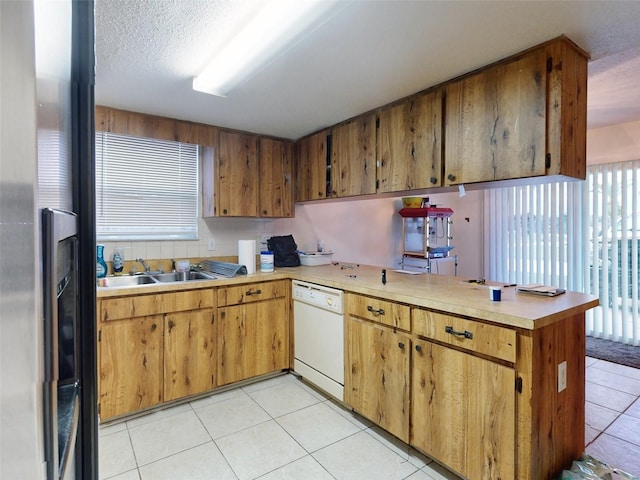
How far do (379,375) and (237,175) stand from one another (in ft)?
6.90

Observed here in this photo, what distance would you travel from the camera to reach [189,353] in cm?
251

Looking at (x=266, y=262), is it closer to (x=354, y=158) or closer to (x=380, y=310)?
(x=354, y=158)

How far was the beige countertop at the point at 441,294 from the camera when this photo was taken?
1517mm

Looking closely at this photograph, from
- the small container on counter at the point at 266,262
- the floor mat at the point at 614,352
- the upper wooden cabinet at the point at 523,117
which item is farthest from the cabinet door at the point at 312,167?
the floor mat at the point at 614,352

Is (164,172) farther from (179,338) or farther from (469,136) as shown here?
(469,136)

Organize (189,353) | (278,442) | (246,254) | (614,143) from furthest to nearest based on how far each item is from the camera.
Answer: (614,143) → (246,254) → (189,353) → (278,442)

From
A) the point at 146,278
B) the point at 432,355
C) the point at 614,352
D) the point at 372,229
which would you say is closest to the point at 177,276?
the point at 146,278

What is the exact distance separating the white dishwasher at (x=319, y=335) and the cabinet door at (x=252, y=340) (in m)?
0.13

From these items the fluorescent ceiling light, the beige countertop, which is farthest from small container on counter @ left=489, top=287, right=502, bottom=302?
the fluorescent ceiling light

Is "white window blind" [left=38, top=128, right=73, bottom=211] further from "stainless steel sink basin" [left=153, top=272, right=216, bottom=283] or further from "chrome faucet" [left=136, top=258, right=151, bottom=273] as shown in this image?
"chrome faucet" [left=136, top=258, right=151, bottom=273]

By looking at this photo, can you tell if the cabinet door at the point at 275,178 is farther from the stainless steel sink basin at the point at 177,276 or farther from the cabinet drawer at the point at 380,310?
the cabinet drawer at the point at 380,310

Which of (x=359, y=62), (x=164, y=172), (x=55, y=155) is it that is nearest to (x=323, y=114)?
(x=359, y=62)

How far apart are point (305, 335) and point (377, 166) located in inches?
58.3

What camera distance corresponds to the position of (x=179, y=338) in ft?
8.08
